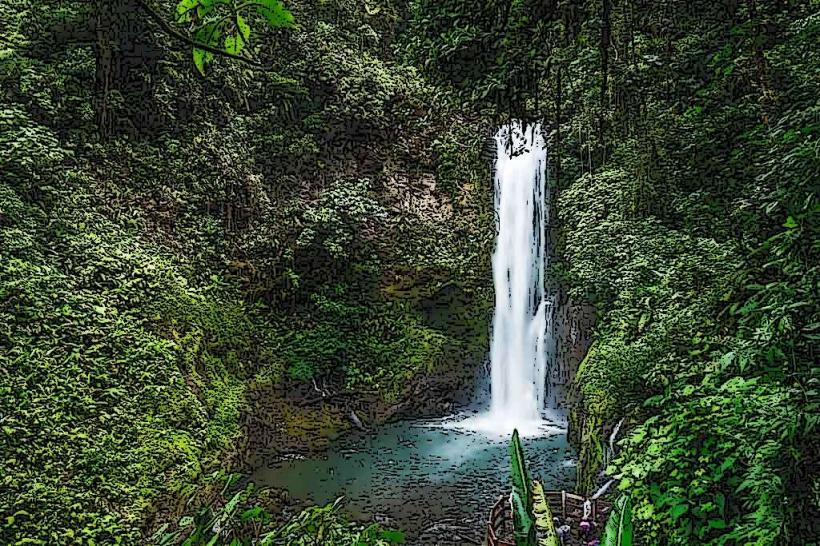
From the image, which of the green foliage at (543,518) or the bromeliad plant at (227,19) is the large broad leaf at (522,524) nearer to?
the green foliage at (543,518)

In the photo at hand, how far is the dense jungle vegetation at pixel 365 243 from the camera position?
2.77 metres

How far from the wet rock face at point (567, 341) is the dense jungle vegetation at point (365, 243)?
2.94ft

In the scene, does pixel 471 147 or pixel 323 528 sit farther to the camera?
pixel 471 147

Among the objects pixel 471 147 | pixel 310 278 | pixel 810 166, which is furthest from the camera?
pixel 471 147

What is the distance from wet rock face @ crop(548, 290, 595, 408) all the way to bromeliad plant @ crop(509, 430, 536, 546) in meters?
8.07

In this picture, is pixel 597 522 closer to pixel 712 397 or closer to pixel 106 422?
pixel 712 397

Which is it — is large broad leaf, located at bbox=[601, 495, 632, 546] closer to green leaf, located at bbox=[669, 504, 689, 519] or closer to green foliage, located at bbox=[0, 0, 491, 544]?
green foliage, located at bbox=[0, 0, 491, 544]

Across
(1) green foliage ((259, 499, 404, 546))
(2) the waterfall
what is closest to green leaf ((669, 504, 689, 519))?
(1) green foliage ((259, 499, 404, 546))

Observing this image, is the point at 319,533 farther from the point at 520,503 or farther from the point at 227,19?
the point at 227,19

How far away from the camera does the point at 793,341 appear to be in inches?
89.4

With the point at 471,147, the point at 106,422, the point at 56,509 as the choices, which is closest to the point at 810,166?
the point at 56,509

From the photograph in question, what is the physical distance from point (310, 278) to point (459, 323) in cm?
326

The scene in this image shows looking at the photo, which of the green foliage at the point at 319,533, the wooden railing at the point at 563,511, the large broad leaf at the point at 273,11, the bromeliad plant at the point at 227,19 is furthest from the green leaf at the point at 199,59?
the wooden railing at the point at 563,511

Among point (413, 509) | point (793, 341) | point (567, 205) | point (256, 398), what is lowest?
point (413, 509)
